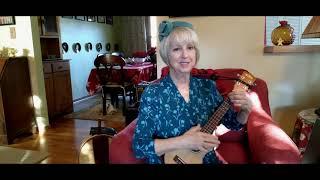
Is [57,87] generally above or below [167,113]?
below

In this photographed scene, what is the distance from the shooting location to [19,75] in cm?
201

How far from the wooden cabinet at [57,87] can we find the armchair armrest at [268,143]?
6.37 ft

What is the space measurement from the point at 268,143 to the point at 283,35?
0.69 metres

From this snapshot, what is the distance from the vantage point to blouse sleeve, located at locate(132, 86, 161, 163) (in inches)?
25.0

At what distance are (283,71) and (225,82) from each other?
589 mm

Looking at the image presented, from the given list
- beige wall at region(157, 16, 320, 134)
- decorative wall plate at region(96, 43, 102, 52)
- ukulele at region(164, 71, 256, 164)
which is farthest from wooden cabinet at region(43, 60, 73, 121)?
ukulele at region(164, 71, 256, 164)

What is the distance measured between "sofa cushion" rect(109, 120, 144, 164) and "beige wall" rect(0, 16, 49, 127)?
150cm

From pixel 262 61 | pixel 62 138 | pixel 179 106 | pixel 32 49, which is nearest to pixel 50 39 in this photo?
pixel 32 49

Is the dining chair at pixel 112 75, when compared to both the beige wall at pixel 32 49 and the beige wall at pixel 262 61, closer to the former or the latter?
the beige wall at pixel 32 49

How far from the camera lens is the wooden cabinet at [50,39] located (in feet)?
8.04

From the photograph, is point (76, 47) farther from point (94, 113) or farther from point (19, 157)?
point (19, 157)

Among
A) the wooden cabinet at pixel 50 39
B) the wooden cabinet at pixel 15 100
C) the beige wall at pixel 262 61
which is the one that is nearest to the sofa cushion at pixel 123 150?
the beige wall at pixel 262 61

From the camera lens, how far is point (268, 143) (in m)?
0.69
